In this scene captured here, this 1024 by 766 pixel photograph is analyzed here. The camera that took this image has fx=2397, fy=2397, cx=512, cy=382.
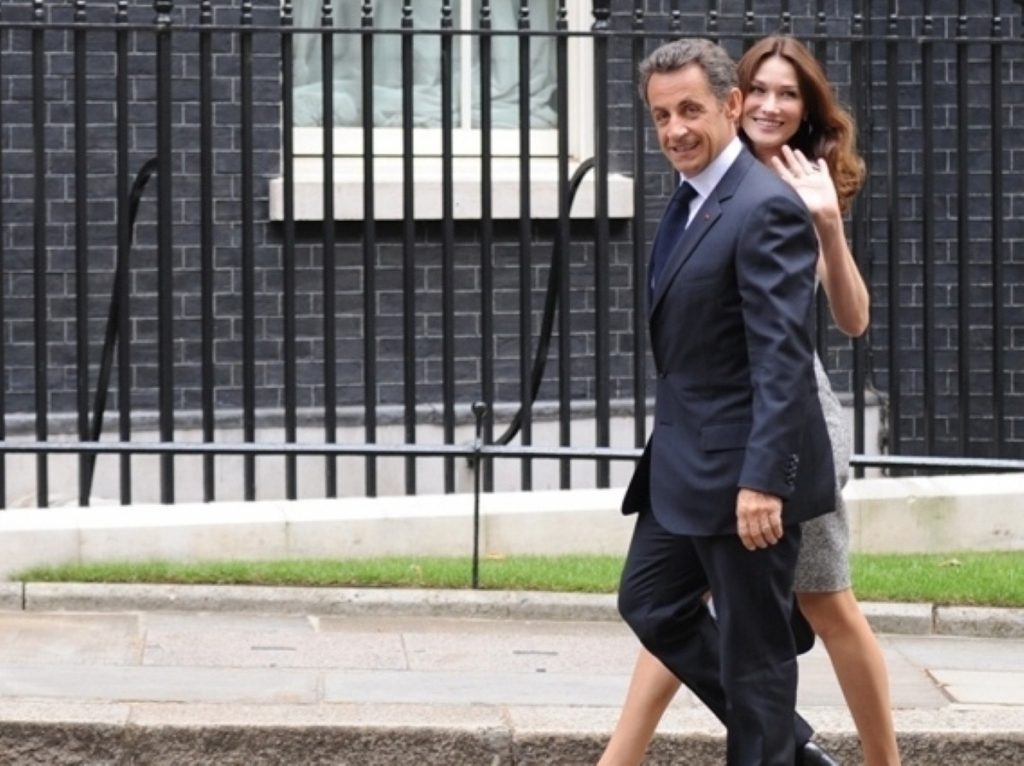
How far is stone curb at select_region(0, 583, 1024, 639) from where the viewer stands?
802 cm

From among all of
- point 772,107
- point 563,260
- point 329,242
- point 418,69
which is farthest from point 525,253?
point 772,107

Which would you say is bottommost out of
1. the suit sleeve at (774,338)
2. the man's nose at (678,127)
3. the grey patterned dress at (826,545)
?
the grey patterned dress at (826,545)

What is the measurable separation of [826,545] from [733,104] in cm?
106

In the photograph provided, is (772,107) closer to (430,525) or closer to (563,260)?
(430,525)

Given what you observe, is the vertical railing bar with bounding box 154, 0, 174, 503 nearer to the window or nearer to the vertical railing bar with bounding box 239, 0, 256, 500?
the vertical railing bar with bounding box 239, 0, 256, 500

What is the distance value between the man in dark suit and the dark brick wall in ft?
14.7

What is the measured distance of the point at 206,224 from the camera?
8.84 meters

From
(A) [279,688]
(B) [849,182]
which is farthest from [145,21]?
(B) [849,182]

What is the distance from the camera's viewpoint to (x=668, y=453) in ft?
17.6

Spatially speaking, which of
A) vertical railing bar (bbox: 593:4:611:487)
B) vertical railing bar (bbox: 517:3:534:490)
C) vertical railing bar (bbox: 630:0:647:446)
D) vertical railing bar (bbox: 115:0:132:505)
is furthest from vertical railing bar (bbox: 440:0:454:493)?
vertical railing bar (bbox: 115:0:132:505)

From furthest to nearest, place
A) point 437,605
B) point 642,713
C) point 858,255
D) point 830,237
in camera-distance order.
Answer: point 858,255 → point 437,605 → point 642,713 → point 830,237

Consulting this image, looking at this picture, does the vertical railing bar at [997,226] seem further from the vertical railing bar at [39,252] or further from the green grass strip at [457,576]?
the vertical railing bar at [39,252]

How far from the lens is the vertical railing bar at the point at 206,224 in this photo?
8.79m

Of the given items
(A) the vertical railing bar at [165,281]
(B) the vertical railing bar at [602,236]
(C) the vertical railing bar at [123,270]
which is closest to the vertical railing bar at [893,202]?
(B) the vertical railing bar at [602,236]
